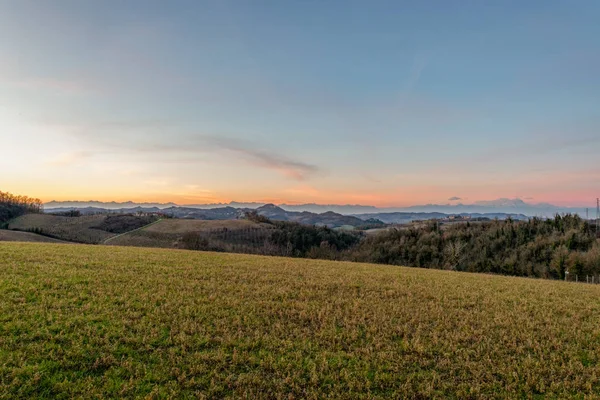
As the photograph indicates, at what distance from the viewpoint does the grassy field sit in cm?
589

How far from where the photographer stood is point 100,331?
7676 mm

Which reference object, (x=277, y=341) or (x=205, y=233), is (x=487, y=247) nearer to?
(x=205, y=233)

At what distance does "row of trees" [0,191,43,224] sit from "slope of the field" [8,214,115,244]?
6.34 metres

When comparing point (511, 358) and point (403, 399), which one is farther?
point (511, 358)

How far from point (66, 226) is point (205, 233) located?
4561cm

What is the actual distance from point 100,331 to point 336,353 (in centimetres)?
537

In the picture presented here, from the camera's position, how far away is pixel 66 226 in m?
106

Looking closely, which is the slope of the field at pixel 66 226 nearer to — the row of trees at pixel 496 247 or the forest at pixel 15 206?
the forest at pixel 15 206

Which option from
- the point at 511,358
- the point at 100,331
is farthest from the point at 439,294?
the point at 100,331

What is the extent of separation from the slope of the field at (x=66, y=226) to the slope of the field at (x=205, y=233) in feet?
29.4

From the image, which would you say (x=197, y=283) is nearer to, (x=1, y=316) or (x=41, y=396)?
(x=1, y=316)

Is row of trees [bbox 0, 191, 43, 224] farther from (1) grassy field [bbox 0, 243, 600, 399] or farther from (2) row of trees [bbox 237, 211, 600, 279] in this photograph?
(1) grassy field [bbox 0, 243, 600, 399]

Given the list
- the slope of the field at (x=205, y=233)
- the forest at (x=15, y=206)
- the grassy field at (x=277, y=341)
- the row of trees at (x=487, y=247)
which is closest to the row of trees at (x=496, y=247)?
the row of trees at (x=487, y=247)

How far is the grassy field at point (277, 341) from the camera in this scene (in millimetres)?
5891
